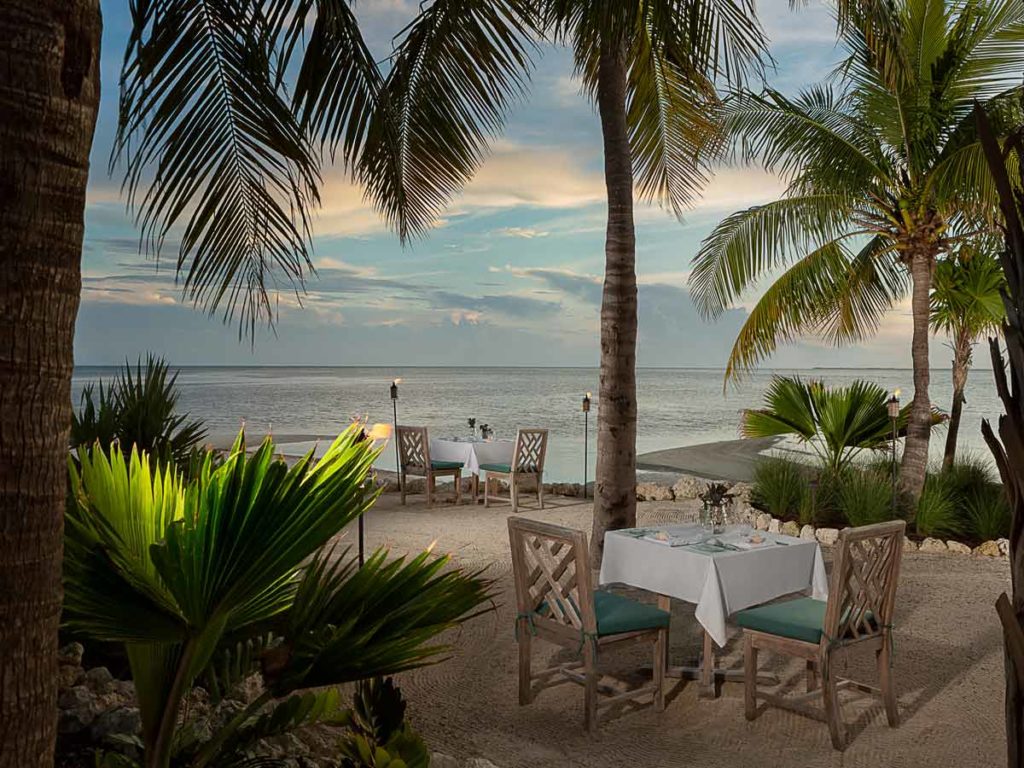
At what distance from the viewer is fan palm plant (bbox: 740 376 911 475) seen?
8734 mm

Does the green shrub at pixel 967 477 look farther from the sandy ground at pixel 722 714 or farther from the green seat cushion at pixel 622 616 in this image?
the green seat cushion at pixel 622 616

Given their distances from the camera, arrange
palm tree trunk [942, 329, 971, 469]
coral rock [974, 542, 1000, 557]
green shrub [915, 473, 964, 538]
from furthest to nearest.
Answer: palm tree trunk [942, 329, 971, 469] < green shrub [915, 473, 964, 538] < coral rock [974, 542, 1000, 557]

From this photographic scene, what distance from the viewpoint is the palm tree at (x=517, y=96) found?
507cm

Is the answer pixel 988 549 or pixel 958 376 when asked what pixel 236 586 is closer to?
pixel 988 549

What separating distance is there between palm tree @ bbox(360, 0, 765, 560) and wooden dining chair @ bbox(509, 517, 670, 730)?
206 centimetres

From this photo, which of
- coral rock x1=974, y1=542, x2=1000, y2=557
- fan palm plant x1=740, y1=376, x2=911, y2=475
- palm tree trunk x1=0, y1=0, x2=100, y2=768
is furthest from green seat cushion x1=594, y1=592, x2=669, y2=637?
fan palm plant x1=740, y1=376, x2=911, y2=475

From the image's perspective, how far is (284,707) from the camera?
212 cm

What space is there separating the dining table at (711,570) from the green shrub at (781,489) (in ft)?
12.5

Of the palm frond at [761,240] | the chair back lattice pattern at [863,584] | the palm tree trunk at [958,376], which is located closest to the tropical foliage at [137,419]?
the chair back lattice pattern at [863,584]

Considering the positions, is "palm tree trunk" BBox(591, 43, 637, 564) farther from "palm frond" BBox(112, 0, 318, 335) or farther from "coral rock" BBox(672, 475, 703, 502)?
"coral rock" BBox(672, 475, 703, 502)

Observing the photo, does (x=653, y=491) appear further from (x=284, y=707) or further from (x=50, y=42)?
(x=50, y=42)

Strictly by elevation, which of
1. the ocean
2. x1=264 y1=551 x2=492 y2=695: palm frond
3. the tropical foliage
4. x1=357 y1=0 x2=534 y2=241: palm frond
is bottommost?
the ocean

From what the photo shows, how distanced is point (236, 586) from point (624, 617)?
2.75 metres

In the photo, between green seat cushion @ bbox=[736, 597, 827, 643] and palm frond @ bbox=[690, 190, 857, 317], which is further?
palm frond @ bbox=[690, 190, 857, 317]
